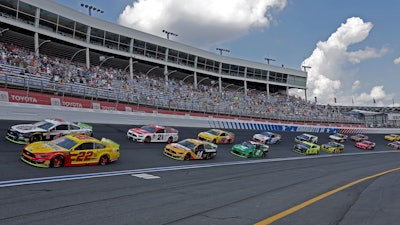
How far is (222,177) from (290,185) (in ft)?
9.68

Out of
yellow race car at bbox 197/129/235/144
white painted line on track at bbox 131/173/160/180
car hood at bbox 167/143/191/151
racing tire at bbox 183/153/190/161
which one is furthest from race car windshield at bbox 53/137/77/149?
yellow race car at bbox 197/129/235/144

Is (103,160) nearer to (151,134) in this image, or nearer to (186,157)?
(186,157)

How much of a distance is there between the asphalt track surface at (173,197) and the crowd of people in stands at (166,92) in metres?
17.5

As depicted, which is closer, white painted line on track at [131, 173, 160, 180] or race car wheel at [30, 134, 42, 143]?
white painted line on track at [131, 173, 160, 180]

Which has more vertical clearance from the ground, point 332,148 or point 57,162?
point 57,162

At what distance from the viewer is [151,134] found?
2297cm

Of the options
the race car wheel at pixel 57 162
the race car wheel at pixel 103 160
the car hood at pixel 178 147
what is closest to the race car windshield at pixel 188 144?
the car hood at pixel 178 147

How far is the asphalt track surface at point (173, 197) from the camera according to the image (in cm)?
743

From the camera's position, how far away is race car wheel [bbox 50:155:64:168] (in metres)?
13.0

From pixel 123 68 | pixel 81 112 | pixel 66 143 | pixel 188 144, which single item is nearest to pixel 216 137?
pixel 188 144

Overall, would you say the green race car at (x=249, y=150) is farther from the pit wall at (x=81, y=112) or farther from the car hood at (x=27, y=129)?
the car hood at (x=27, y=129)

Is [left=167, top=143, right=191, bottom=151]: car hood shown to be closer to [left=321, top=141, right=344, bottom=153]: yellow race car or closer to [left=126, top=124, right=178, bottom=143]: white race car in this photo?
[left=126, top=124, right=178, bottom=143]: white race car

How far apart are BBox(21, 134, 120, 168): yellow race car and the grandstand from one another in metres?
13.4

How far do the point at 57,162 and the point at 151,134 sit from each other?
10.1 m
